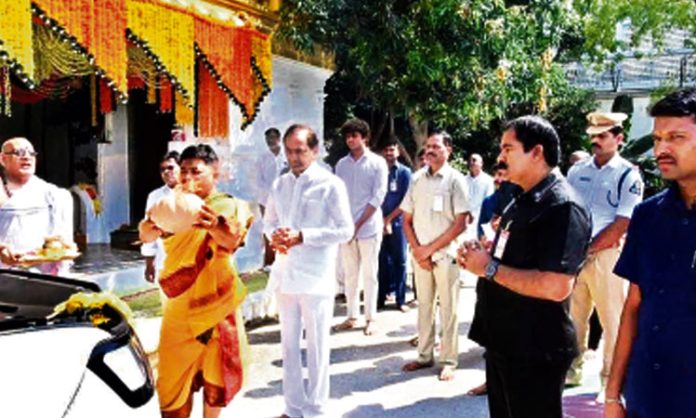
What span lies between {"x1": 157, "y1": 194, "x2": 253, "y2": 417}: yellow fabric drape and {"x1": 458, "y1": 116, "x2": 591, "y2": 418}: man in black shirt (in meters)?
1.39

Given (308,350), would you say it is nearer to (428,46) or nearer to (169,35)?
(169,35)

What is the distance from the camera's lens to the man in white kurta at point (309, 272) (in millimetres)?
4316

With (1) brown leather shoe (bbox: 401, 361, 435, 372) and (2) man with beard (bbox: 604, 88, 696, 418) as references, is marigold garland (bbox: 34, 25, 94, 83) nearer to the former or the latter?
(1) brown leather shoe (bbox: 401, 361, 435, 372)

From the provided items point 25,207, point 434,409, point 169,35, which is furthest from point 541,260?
point 169,35

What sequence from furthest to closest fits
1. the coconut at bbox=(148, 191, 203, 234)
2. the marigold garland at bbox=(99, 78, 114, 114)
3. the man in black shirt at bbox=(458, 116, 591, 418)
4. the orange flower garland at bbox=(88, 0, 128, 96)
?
the marigold garland at bbox=(99, 78, 114, 114), the orange flower garland at bbox=(88, 0, 128, 96), the coconut at bbox=(148, 191, 203, 234), the man in black shirt at bbox=(458, 116, 591, 418)

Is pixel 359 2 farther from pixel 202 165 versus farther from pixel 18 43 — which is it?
pixel 202 165

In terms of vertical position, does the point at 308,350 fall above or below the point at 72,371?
below

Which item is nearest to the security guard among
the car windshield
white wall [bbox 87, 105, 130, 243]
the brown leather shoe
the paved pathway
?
the paved pathway

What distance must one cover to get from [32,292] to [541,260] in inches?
80.1

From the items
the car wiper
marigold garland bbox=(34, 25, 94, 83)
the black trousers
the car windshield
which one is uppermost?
marigold garland bbox=(34, 25, 94, 83)

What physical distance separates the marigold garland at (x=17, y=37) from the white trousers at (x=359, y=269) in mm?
3244

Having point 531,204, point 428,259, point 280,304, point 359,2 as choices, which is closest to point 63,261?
point 280,304

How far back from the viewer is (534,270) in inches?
107

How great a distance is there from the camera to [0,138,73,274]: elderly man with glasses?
4.46 meters
